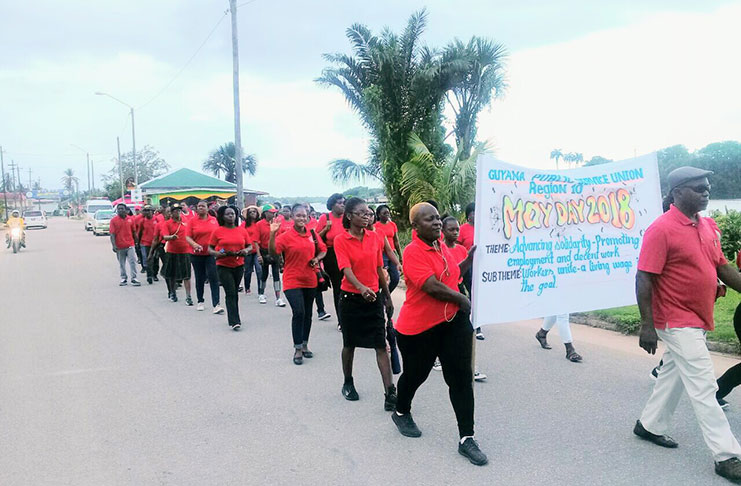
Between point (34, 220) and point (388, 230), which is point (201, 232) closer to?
point (388, 230)

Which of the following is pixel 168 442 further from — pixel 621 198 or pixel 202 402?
pixel 621 198

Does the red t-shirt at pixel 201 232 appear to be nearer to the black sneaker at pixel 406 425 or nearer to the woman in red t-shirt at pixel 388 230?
the woman in red t-shirt at pixel 388 230

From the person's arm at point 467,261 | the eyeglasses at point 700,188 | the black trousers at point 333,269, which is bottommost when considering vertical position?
the black trousers at point 333,269

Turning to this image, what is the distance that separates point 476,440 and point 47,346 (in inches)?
225

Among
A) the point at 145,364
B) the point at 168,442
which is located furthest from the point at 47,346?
the point at 168,442

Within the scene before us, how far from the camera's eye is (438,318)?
3910 mm

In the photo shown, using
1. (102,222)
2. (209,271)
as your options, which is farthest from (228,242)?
(102,222)

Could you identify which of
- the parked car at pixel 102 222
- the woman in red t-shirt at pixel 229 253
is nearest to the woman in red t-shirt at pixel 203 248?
the woman in red t-shirt at pixel 229 253

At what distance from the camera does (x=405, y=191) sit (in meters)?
15.0

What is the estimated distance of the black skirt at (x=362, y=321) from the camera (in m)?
4.93

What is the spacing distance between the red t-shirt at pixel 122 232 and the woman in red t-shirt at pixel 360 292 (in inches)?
366

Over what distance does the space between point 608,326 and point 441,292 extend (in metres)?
4.53

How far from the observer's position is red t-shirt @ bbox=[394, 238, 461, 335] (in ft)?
12.6

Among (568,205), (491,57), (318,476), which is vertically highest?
(491,57)
